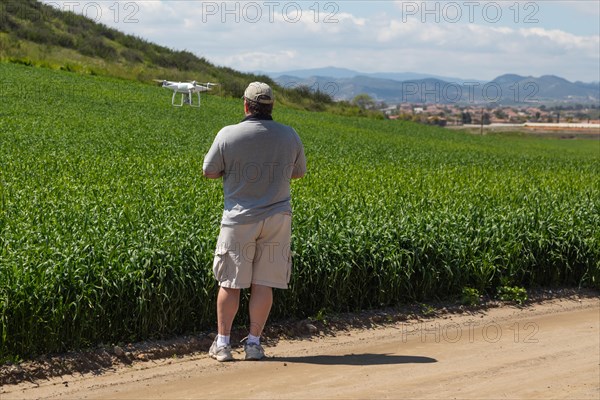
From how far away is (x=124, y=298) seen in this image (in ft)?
23.1

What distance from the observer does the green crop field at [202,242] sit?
6832mm

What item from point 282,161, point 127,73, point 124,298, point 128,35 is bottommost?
point 124,298

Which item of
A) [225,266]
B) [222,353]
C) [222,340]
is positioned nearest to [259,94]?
[225,266]

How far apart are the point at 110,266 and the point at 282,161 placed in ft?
6.18

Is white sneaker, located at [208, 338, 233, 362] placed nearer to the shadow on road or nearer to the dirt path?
the dirt path

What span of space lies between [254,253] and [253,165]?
72 centimetres

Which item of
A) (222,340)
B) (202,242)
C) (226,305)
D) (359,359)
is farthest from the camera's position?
(202,242)

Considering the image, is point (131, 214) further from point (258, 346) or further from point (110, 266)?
point (258, 346)

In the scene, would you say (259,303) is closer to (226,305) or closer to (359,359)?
(226,305)

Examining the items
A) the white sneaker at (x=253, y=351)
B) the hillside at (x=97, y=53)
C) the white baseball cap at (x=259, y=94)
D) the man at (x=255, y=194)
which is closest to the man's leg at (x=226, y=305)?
the man at (x=255, y=194)

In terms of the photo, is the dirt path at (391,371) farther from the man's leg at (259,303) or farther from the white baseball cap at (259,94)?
the white baseball cap at (259,94)

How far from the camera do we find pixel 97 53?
60.1 m

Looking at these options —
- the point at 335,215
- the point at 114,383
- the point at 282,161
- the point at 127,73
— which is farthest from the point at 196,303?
the point at 127,73

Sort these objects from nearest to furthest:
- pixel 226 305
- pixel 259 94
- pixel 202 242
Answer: pixel 259 94 < pixel 226 305 < pixel 202 242
